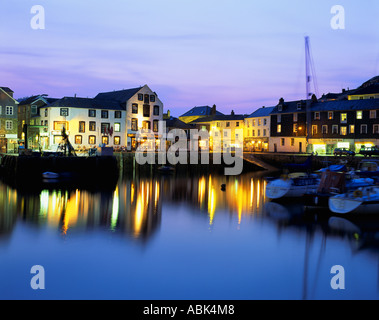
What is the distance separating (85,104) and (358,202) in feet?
204

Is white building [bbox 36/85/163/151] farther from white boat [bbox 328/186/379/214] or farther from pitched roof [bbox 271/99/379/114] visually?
white boat [bbox 328/186/379/214]

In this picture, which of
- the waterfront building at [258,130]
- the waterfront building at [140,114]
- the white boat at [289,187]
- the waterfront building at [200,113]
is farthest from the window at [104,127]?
the white boat at [289,187]

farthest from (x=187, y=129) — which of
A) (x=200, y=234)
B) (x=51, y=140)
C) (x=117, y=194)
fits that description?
(x=200, y=234)

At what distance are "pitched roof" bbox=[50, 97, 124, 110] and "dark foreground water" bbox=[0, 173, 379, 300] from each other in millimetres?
42508

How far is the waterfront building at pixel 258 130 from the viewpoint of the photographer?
311 ft

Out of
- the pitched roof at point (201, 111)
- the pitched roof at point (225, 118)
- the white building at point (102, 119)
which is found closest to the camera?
the white building at point (102, 119)

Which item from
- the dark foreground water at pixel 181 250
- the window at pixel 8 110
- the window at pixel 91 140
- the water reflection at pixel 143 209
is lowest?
the dark foreground water at pixel 181 250

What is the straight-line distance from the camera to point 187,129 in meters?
100

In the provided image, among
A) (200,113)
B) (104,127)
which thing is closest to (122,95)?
(104,127)

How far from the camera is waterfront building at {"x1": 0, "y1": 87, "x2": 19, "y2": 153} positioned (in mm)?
74750

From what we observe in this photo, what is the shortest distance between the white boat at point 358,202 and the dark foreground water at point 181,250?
28.0 inches

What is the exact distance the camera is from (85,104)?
272 feet

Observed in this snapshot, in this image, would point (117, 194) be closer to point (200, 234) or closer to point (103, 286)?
point (200, 234)

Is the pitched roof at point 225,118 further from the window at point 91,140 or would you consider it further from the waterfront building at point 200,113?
the window at point 91,140
